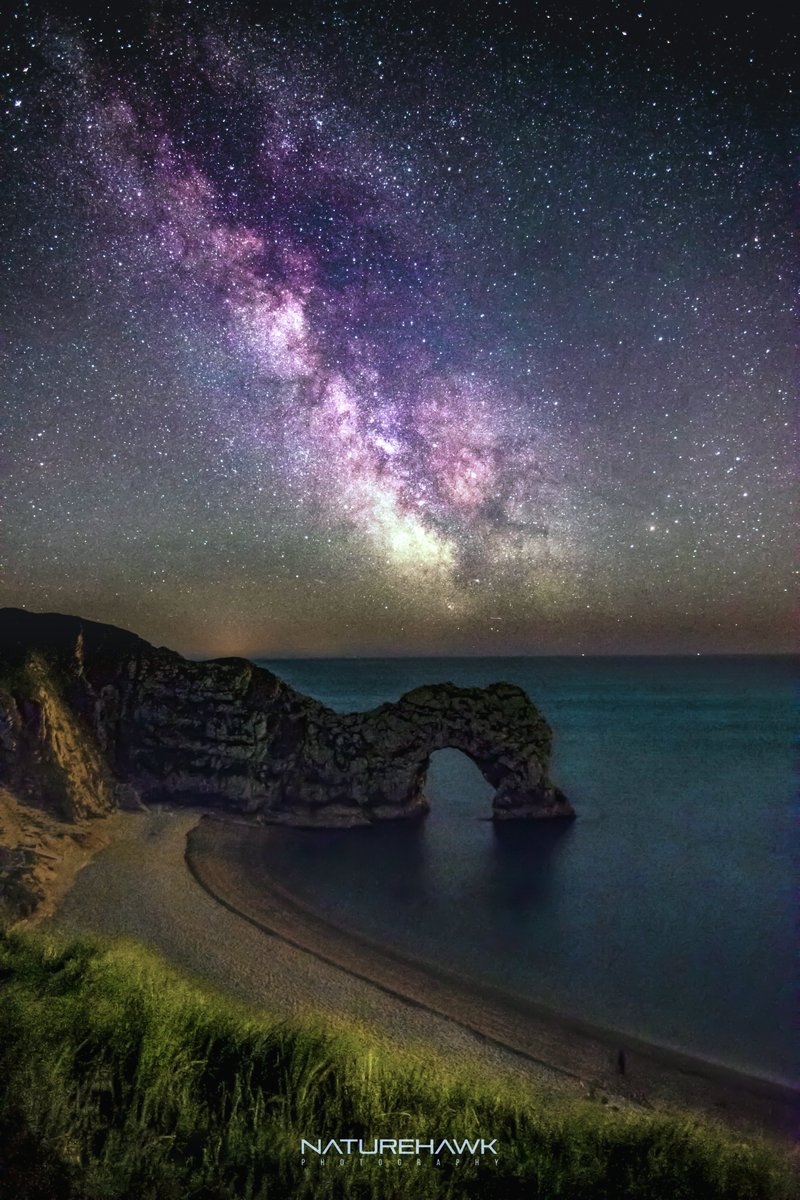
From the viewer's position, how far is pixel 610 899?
92.0 feet

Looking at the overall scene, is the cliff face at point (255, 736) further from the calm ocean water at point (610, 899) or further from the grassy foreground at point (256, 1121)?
the grassy foreground at point (256, 1121)

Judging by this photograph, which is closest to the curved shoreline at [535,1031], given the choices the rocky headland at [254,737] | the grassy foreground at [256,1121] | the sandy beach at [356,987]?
the sandy beach at [356,987]

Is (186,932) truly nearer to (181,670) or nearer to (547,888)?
(547,888)

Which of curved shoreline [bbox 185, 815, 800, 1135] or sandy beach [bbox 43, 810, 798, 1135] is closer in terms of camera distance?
curved shoreline [bbox 185, 815, 800, 1135]

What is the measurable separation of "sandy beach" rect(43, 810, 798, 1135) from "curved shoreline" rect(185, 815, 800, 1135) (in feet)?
0.12

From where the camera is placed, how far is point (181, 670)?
36.6 meters

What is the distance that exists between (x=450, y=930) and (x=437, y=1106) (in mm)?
13092

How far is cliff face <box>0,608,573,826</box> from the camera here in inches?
1366

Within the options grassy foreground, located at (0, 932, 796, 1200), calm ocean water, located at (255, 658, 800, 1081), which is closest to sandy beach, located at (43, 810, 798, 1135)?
calm ocean water, located at (255, 658, 800, 1081)

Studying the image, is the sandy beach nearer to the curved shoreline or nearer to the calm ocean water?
the curved shoreline

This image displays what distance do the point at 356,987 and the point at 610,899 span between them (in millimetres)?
13759

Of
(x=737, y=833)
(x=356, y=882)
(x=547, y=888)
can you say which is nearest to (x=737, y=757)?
(x=737, y=833)

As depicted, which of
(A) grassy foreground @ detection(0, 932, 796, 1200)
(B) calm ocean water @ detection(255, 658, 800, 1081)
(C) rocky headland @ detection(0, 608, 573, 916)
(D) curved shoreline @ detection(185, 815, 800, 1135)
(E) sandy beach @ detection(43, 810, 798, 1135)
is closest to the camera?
(A) grassy foreground @ detection(0, 932, 796, 1200)

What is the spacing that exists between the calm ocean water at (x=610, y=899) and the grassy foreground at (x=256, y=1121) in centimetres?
613
